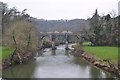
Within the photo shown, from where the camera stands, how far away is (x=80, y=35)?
231 feet

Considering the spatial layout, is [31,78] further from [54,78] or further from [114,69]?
[114,69]

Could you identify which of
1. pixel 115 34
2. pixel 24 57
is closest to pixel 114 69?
pixel 24 57

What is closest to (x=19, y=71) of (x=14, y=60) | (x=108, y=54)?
(x=14, y=60)

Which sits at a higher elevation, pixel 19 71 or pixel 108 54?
pixel 108 54

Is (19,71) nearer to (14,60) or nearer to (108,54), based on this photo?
(14,60)

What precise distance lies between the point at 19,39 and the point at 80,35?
2857cm

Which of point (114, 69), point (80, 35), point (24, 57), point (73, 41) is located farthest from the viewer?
point (73, 41)

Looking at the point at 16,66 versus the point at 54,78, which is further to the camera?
the point at 16,66

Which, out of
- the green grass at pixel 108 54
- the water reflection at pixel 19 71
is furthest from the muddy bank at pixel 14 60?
the green grass at pixel 108 54

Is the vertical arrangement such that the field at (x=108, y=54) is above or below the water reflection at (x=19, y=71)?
above

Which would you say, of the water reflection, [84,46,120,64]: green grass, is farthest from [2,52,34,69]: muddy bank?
[84,46,120,64]: green grass

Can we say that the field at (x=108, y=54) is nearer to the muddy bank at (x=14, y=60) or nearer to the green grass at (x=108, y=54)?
the green grass at (x=108, y=54)

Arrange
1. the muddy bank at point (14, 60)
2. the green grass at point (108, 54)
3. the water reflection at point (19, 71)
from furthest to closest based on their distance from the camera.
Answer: the muddy bank at point (14, 60), the green grass at point (108, 54), the water reflection at point (19, 71)

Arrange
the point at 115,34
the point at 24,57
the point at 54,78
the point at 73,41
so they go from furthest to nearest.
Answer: the point at 73,41
the point at 115,34
the point at 24,57
the point at 54,78
